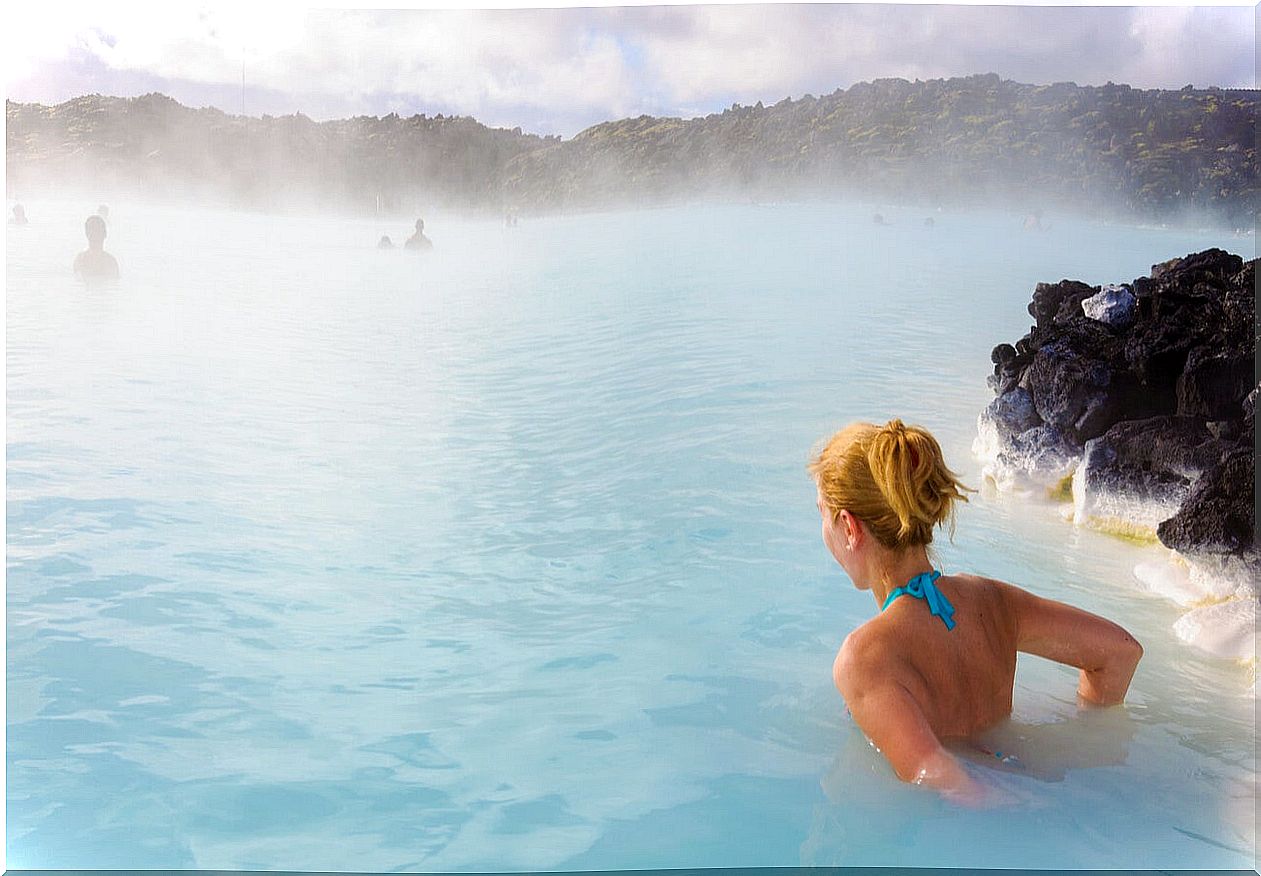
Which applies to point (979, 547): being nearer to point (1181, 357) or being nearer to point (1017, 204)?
point (1181, 357)

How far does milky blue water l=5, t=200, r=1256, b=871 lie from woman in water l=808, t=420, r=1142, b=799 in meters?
0.14

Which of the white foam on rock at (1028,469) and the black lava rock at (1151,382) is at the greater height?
the black lava rock at (1151,382)

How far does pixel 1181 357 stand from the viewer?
3723 millimetres

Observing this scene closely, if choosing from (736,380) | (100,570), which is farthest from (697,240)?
(100,570)

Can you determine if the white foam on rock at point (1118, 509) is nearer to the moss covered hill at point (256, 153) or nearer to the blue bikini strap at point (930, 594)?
the blue bikini strap at point (930, 594)

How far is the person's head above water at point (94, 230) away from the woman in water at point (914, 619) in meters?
4.25

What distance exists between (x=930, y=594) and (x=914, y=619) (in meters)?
0.05

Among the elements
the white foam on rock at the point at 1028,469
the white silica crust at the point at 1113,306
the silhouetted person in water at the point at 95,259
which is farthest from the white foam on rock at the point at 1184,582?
the silhouetted person in water at the point at 95,259

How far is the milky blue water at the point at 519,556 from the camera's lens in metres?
2.14

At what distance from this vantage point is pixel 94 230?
5242 millimetres

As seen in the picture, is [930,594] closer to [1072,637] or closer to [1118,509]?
[1072,637]

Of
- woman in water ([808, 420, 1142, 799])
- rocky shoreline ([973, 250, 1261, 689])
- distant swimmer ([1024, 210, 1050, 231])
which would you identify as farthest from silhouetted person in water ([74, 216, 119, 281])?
woman in water ([808, 420, 1142, 799])

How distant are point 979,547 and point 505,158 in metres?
2.97

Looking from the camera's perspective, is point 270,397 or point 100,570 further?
point 270,397
